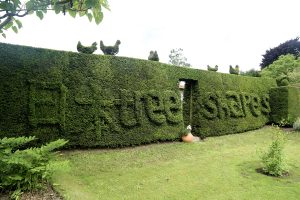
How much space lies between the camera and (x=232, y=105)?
1570 cm

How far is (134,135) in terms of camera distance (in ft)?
37.6

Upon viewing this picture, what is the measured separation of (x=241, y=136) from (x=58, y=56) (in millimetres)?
9996

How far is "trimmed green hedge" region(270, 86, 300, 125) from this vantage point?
18031 millimetres

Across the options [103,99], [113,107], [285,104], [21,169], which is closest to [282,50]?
[285,104]

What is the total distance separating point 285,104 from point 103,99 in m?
12.4

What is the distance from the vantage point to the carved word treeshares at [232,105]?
1440cm

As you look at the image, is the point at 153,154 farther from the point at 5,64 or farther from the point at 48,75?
the point at 5,64

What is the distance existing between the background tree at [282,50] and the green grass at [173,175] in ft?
98.8

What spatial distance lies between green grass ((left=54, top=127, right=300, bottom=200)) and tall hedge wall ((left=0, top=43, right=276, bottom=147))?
83 cm

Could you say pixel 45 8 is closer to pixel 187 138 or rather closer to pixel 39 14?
pixel 39 14

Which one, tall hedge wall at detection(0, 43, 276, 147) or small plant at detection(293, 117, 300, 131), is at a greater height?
tall hedge wall at detection(0, 43, 276, 147)

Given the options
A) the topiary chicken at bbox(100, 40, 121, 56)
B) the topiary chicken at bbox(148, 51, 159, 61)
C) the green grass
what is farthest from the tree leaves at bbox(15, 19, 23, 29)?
the topiary chicken at bbox(148, 51, 159, 61)

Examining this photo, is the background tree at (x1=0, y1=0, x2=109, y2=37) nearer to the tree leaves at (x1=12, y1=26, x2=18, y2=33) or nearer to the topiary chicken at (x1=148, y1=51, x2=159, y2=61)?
the tree leaves at (x1=12, y1=26, x2=18, y2=33)

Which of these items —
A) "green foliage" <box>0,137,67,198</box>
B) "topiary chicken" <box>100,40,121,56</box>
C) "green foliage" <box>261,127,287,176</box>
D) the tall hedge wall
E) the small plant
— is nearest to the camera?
"green foliage" <box>0,137,67,198</box>
